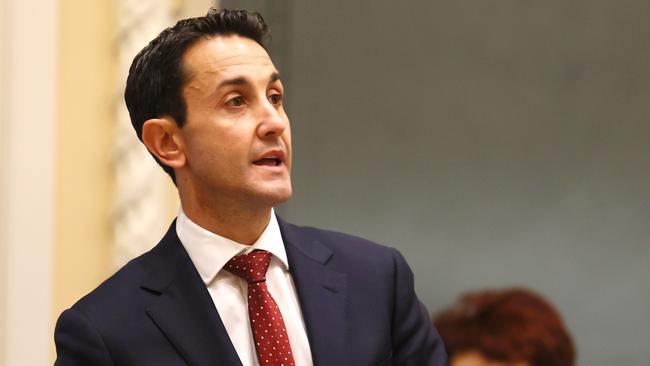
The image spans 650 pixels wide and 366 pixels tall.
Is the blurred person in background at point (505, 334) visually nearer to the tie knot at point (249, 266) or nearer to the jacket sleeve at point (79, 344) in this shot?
the tie knot at point (249, 266)

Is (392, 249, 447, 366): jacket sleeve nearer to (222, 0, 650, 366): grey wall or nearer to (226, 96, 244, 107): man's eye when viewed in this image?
(226, 96, 244, 107): man's eye

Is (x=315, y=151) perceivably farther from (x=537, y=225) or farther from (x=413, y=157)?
(x=537, y=225)

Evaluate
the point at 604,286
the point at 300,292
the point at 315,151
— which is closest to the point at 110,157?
the point at 315,151

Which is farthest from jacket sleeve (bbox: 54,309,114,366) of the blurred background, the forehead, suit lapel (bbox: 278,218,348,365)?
the blurred background

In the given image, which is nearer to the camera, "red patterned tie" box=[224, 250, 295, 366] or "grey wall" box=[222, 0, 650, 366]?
"red patterned tie" box=[224, 250, 295, 366]

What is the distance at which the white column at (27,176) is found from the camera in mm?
2729

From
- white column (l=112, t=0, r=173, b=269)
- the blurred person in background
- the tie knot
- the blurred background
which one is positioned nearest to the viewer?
the tie knot

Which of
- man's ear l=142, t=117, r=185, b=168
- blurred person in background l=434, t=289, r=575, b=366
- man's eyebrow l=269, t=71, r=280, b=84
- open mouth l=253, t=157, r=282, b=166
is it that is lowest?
blurred person in background l=434, t=289, r=575, b=366

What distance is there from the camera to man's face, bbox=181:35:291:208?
Answer: 1.84 m

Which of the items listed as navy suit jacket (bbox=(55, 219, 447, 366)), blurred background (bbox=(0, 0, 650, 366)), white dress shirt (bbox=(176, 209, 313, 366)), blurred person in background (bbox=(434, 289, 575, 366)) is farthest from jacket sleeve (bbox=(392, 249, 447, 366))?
blurred background (bbox=(0, 0, 650, 366))

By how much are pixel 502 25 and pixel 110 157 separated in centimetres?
117

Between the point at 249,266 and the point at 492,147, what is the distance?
5.59 feet

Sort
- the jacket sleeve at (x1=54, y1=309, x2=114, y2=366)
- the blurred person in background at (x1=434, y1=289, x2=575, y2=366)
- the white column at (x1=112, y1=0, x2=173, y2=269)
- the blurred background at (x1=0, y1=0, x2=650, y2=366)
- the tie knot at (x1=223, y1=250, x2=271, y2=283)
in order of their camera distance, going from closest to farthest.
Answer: the jacket sleeve at (x1=54, y1=309, x2=114, y2=366), the tie knot at (x1=223, y1=250, x2=271, y2=283), the blurred person in background at (x1=434, y1=289, x2=575, y2=366), the white column at (x1=112, y1=0, x2=173, y2=269), the blurred background at (x1=0, y1=0, x2=650, y2=366)

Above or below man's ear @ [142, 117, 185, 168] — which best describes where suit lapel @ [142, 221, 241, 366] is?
below
